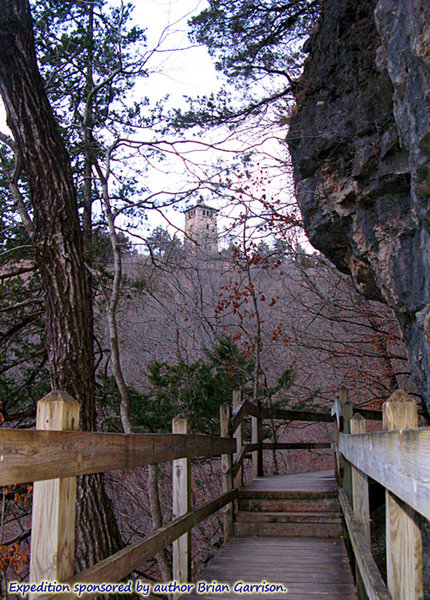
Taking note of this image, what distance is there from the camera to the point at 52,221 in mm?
5719

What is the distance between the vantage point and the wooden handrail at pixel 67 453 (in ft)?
5.61

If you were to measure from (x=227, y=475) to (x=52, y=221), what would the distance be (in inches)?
132

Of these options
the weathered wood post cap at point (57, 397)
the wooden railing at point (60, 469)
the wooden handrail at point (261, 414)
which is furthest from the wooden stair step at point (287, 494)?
the weathered wood post cap at point (57, 397)

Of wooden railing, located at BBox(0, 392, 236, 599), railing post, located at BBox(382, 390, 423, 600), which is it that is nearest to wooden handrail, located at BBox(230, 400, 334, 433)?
wooden railing, located at BBox(0, 392, 236, 599)

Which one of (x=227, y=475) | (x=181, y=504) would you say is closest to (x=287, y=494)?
(x=227, y=475)

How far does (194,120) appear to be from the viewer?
339 inches

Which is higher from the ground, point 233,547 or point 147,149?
point 147,149

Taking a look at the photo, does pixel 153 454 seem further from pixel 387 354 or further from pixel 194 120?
pixel 387 354

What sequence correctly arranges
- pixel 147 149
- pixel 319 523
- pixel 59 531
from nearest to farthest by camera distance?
pixel 59 531
pixel 319 523
pixel 147 149

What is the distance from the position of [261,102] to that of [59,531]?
27.1 feet

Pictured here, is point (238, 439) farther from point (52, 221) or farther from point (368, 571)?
point (368, 571)

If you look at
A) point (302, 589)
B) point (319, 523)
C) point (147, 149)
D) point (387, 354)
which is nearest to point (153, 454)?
point (302, 589)

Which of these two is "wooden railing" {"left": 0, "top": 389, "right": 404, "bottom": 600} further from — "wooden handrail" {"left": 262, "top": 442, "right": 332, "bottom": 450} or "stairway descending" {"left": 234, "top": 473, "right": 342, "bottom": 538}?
"wooden handrail" {"left": 262, "top": 442, "right": 332, "bottom": 450}

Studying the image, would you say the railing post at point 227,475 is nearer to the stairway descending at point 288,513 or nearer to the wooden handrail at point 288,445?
the stairway descending at point 288,513
